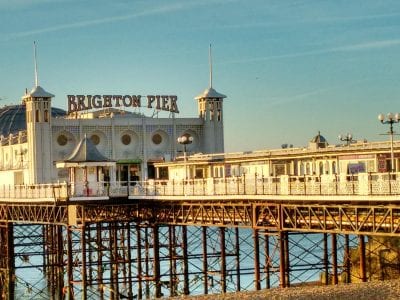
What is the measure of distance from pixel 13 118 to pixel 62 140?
77.1m

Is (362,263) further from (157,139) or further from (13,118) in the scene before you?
(13,118)

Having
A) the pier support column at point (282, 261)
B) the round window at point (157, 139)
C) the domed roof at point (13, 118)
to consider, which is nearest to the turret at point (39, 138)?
the round window at point (157, 139)

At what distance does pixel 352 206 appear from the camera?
49.4 m

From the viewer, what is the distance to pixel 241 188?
58.4 m

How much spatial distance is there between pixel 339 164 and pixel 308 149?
4.31 meters

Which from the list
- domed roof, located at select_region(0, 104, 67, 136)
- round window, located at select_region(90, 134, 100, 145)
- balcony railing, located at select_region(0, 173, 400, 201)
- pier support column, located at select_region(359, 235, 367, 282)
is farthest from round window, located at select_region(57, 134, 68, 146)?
domed roof, located at select_region(0, 104, 67, 136)

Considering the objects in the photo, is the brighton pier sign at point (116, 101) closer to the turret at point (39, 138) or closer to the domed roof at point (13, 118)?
the turret at point (39, 138)

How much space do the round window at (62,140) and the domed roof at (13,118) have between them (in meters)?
68.7

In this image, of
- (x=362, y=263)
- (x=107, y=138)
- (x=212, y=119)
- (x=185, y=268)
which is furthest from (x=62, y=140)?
(x=362, y=263)

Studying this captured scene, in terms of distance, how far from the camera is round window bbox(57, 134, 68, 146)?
106 meters

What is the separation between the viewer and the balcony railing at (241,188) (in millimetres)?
48531

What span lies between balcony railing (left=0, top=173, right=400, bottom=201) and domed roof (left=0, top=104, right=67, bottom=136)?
9286 cm

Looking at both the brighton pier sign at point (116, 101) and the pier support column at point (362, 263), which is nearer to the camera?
the pier support column at point (362, 263)

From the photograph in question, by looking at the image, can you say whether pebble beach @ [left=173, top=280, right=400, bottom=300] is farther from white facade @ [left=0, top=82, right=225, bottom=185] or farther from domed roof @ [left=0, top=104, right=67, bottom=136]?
domed roof @ [left=0, top=104, right=67, bottom=136]
